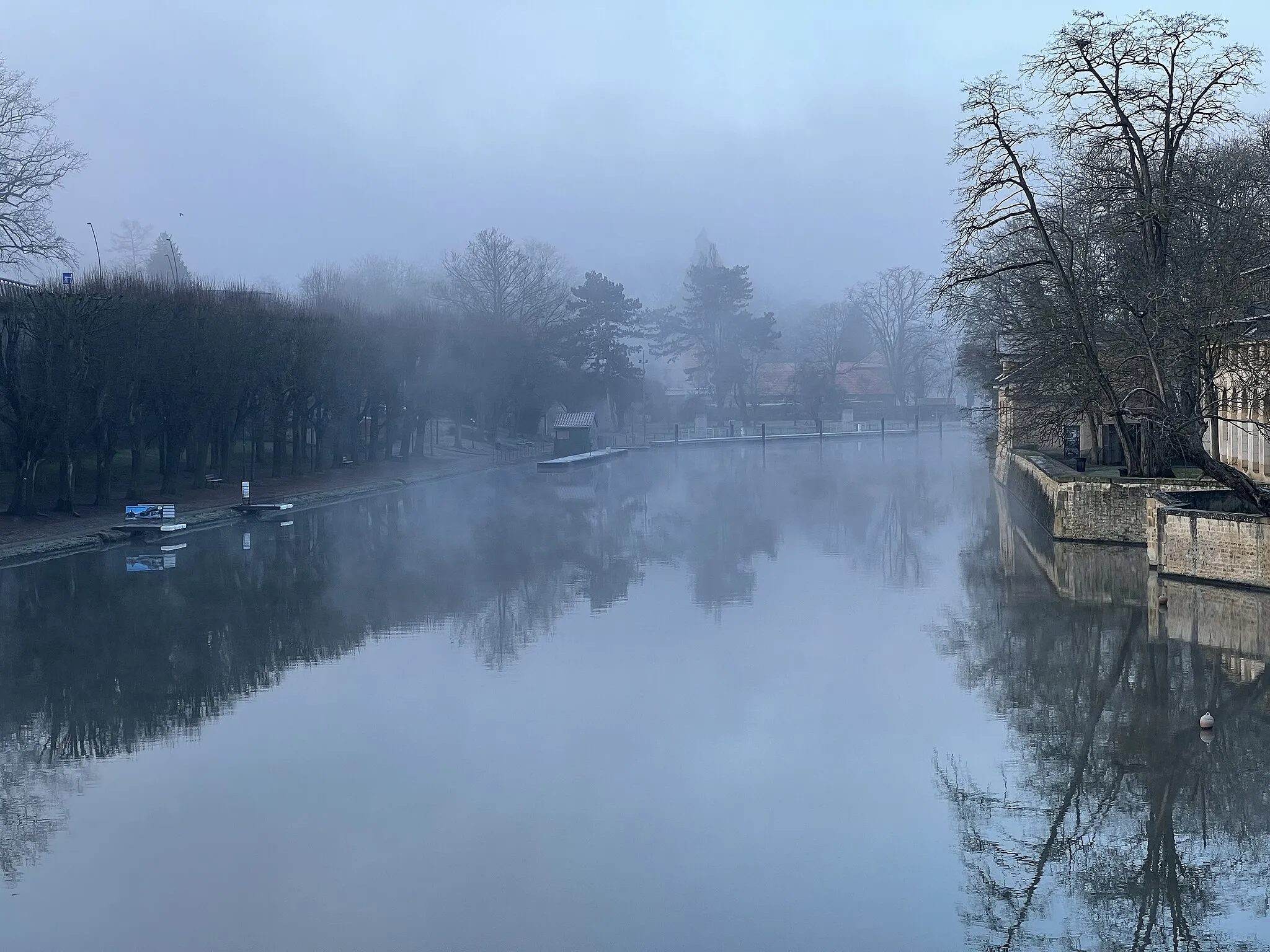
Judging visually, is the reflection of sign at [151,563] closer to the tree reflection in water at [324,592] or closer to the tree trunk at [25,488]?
the tree reflection in water at [324,592]

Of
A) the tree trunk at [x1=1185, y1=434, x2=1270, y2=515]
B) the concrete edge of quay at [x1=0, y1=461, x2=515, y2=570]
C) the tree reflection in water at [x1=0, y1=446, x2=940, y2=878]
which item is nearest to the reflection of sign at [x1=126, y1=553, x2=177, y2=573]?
the tree reflection in water at [x1=0, y1=446, x2=940, y2=878]

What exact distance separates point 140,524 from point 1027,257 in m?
29.7

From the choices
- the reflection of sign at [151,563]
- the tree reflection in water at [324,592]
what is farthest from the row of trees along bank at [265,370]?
the reflection of sign at [151,563]

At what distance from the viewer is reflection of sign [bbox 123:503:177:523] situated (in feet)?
125

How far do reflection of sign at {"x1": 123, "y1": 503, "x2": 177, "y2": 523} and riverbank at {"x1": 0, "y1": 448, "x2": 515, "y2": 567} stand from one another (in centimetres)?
51

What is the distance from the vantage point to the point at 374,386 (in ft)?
208

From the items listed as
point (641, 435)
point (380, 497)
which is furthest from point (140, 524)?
point (641, 435)

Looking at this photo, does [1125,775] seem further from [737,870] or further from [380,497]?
[380,497]

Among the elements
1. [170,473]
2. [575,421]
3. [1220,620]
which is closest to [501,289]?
[575,421]

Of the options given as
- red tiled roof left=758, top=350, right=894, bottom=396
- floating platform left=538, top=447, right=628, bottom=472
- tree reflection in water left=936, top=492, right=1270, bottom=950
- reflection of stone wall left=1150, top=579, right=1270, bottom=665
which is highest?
red tiled roof left=758, top=350, right=894, bottom=396

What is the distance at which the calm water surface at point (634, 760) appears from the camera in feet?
33.3

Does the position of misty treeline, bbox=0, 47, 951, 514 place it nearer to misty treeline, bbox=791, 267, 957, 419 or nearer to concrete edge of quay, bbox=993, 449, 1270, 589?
misty treeline, bbox=791, 267, 957, 419

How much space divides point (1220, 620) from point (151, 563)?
22102mm

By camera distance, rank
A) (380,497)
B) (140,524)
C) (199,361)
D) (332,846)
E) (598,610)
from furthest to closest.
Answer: (380,497)
(199,361)
(140,524)
(598,610)
(332,846)
